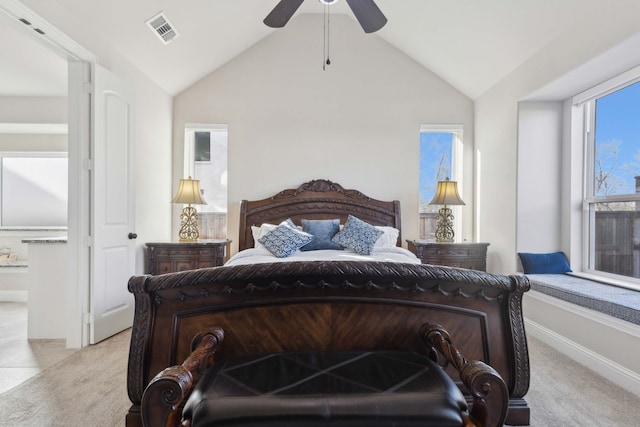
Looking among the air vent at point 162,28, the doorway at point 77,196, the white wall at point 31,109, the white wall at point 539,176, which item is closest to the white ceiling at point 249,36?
the air vent at point 162,28

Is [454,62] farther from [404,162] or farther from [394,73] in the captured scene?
[404,162]

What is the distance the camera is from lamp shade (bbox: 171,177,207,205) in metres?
4.15

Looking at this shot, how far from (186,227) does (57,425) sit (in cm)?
266

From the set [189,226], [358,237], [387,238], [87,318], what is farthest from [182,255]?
[387,238]

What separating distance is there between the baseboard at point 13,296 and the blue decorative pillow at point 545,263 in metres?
6.33

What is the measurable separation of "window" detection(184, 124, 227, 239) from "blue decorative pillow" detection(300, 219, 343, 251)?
1314mm

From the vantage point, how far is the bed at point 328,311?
154 centimetres

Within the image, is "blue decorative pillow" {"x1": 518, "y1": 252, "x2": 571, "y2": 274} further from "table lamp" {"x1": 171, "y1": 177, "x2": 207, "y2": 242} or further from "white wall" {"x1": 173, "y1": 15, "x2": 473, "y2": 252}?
"table lamp" {"x1": 171, "y1": 177, "x2": 207, "y2": 242}

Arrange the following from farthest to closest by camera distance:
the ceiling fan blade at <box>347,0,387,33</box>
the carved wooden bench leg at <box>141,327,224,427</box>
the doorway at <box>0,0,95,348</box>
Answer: the doorway at <box>0,0,95,348</box>, the ceiling fan blade at <box>347,0,387,33</box>, the carved wooden bench leg at <box>141,327,224,427</box>

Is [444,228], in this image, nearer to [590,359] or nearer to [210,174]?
[590,359]

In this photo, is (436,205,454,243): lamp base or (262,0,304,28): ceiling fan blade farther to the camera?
(436,205,454,243): lamp base

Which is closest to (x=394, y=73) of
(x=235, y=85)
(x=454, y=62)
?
(x=454, y=62)

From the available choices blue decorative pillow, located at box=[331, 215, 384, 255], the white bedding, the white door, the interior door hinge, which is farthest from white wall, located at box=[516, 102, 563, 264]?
the interior door hinge

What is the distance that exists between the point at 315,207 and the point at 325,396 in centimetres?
332
